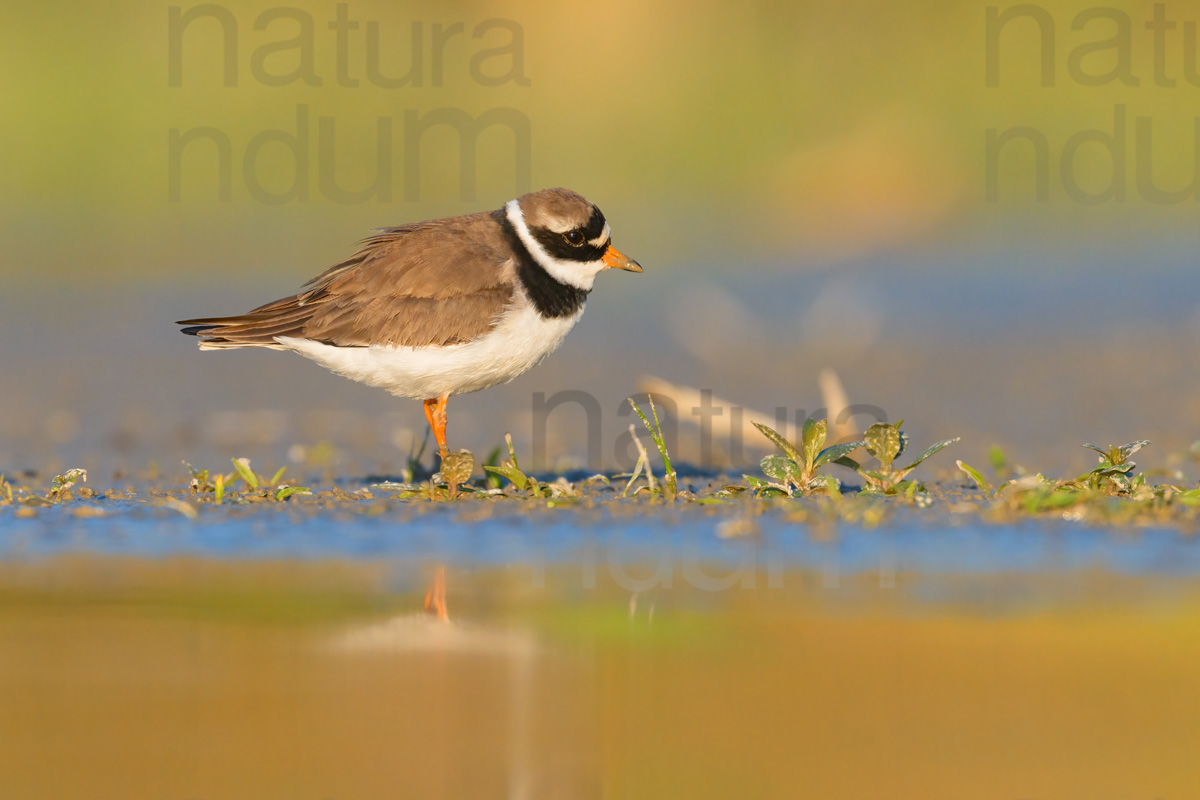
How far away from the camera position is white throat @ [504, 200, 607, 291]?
7.54 meters

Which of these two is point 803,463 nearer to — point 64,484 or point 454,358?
point 454,358

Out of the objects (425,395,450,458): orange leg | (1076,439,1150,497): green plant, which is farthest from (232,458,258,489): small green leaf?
(1076,439,1150,497): green plant

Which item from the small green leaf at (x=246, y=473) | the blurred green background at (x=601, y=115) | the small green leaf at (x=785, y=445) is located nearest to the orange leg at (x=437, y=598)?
the small green leaf at (x=246, y=473)

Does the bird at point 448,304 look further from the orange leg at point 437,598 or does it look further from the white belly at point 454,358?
the orange leg at point 437,598

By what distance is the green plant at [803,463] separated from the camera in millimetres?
6774

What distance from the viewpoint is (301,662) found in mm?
4496

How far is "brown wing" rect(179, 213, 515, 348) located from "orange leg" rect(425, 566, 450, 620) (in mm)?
1985

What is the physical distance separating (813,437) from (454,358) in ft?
5.88

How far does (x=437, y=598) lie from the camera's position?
5238 millimetres

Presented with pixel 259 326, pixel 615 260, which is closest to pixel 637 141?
pixel 615 260

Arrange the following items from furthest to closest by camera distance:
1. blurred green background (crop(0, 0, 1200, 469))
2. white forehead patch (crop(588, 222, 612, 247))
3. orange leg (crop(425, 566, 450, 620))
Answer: blurred green background (crop(0, 0, 1200, 469)) → white forehead patch (crop(588, 222, 612, 247)) → orange leg (crop(425, 566, 450, 620))

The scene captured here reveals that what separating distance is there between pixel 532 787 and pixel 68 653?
72.3 inches

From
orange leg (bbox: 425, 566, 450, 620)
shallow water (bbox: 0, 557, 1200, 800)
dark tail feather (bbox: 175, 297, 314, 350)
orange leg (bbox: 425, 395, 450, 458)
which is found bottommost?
shallow water (bbox: 0, 557, 1200, 800)

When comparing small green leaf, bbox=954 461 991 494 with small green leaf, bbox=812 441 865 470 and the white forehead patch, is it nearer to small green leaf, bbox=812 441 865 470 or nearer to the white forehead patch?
small green leaf, bbox=812 441 865 470
